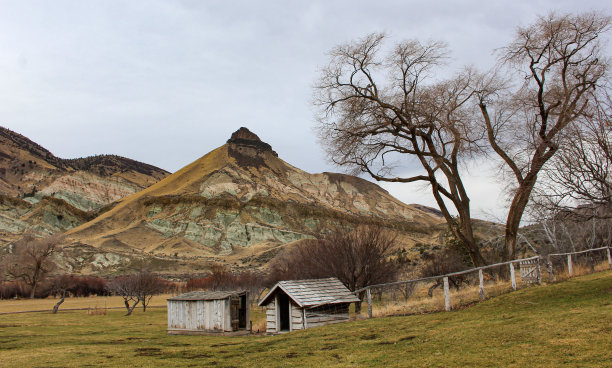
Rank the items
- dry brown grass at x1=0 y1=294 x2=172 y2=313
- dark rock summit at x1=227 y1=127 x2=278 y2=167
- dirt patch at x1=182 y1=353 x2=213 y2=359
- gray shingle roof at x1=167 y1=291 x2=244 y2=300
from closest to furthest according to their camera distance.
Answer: dirt patch at x1=182 y1=353 x2=213 y2=359, gray shingle roof at x1=167 y1=291 x2=244 y2=300, dry brown grass at x1=0 y1=294 x2=172 y2=313, dark rock summit at x1=227 y1=127 x2=278 y2=167

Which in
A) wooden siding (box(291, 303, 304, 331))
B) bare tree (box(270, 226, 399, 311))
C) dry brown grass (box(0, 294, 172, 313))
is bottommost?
dry brown grass (box(0, 294, 172, 313))

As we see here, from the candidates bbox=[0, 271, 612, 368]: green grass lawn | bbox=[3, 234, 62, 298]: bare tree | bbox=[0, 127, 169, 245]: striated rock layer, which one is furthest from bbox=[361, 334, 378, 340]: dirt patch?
bbox=[0, 127, 169, 245]: striated rock layer

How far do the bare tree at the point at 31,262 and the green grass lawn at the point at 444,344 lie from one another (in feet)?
181

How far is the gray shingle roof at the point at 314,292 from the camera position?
20.0 m

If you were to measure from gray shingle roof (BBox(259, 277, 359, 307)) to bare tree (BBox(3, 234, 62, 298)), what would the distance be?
58035 millimetres

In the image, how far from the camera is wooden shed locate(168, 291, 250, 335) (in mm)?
25328

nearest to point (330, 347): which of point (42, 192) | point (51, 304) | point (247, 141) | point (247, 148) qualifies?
point (51, 304)

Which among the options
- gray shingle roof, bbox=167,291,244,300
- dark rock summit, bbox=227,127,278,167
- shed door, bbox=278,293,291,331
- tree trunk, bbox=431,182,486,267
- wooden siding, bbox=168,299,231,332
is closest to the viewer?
tree trunk, bbox=431,182,486,267

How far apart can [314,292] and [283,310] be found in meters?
2.78

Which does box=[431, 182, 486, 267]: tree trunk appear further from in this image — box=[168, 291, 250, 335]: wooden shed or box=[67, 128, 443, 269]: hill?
box=[67, 128, 443, 269]: hill

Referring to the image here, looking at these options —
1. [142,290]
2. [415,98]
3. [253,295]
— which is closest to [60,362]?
[415,98]

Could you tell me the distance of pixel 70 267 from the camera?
3324 inches

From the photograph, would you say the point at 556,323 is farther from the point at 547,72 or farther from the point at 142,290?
the point at 142,290

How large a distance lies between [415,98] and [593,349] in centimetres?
1264
